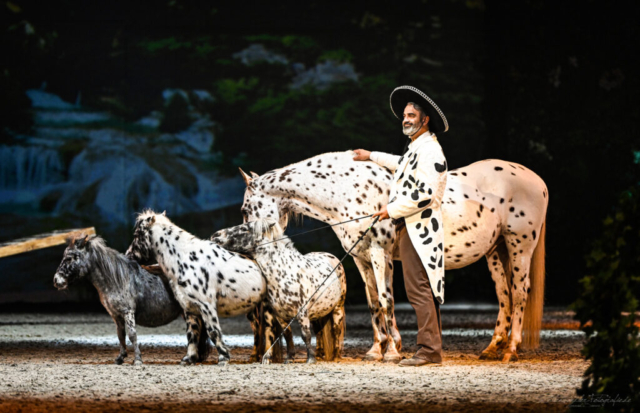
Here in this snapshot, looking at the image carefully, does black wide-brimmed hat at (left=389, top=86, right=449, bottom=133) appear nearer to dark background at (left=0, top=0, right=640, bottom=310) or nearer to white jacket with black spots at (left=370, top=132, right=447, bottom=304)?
white jacket with black spots at (left=370, top=132, right=447, bottom=304)

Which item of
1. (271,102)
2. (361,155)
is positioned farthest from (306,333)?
(271,102)

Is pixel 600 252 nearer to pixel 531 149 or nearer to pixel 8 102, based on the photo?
pixel 531 149

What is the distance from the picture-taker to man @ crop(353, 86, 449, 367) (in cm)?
532

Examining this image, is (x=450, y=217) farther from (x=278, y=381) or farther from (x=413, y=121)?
(x=278, y=381)

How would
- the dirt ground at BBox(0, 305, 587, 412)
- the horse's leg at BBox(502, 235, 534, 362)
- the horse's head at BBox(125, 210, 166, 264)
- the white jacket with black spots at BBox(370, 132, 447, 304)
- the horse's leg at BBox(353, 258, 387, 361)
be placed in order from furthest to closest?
the horse's leg at BBox(502, 235, 534, 362)
the horse's leg at BBox(353, 258, 387, 361)
the horse's head at BBox(125, 210, 166, 264)
the white jacket with black spots at BBox(370, 132, 447, 304)
the dirt ground at BBox(0, 305, 587, 412)

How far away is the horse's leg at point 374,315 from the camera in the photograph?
5932mm

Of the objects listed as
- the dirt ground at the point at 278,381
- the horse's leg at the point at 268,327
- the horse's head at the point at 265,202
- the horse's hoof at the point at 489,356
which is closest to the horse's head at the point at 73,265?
the dirt ground at the point at 278,381

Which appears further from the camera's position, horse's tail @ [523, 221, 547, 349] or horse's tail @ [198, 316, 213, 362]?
horse's tail @ [523, 221, 547, 349]

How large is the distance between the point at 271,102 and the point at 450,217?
6690mm

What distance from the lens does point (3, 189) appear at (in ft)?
39.1

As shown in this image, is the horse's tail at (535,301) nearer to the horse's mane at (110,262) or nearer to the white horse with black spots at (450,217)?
the white horse with black spots at (450,217)

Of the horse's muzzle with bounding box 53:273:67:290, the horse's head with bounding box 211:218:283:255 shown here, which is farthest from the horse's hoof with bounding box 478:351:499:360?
the horse's muzzle with bounding box 53:273:67:290

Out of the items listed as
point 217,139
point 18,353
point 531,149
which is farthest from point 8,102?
point 531,149

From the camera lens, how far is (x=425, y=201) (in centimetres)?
531
